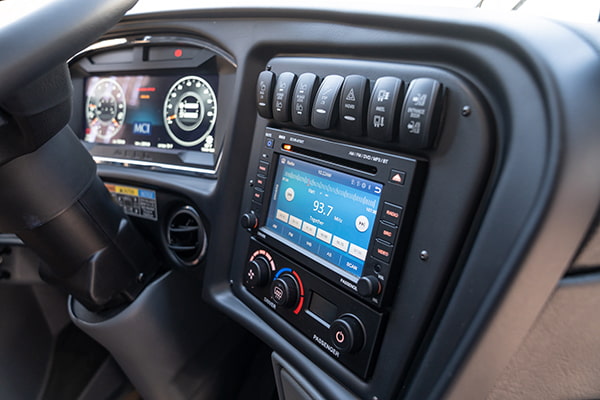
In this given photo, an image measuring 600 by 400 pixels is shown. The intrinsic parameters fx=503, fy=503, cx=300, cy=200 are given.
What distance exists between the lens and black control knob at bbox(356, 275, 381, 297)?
68 centimetres

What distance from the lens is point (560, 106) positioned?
1.68ft

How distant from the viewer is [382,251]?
2.22 feet

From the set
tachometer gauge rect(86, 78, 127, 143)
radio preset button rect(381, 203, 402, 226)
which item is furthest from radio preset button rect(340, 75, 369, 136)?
tachometer gauge rect(86, 78, 127, 143)

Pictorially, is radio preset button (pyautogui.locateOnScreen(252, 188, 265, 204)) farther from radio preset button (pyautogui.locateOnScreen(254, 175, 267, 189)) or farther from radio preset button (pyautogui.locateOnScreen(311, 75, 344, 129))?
radio preset button (pyautogui.locateOnScreen(311, 75, 344, 129))

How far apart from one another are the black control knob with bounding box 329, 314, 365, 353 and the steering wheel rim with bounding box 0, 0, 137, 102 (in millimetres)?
499

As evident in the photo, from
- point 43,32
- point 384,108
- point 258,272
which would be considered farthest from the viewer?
point 258,272

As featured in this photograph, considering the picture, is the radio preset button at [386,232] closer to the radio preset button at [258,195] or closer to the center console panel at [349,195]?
the center console panel at [349,195]

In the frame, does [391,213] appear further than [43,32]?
Yes

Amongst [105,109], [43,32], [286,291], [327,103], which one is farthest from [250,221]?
[105,109]

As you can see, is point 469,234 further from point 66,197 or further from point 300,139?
point 66,197

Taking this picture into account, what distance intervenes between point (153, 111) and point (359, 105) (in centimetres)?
69

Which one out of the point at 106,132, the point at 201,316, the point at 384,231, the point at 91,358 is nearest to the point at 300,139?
the point at 384,231

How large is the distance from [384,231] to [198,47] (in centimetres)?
65

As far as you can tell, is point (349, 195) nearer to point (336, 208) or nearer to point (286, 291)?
point (336, 208)
